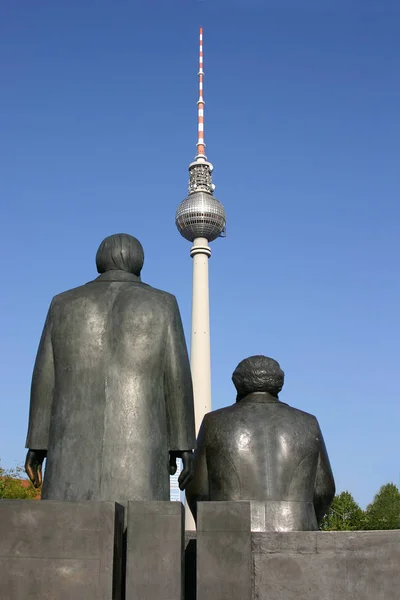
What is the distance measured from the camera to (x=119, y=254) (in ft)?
21.8

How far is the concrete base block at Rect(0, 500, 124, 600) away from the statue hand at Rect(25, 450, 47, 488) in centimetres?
132

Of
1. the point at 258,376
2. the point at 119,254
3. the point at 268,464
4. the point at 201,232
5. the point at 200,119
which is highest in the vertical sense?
the point at 200,119

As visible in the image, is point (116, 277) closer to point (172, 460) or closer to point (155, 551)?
point (172, 460)

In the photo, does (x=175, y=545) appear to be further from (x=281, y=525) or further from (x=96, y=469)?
(x=281, y=525)

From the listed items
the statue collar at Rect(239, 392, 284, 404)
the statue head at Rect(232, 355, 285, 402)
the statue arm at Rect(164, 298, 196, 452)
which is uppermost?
the statue head at Rect(232, 355, 285, 402)

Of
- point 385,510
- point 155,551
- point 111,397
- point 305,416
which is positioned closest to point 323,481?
point 305,416

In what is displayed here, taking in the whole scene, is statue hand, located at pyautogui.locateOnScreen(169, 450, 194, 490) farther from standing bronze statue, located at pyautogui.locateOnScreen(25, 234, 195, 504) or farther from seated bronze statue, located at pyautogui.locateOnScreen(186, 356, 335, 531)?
seated bronze statue, located at pyautogui.locateOnScreen(186, 356, 335, 531)

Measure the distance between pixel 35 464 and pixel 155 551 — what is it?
5.44 ft

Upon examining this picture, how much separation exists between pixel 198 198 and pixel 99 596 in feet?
224

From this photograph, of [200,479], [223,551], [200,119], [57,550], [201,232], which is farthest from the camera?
[200,119]

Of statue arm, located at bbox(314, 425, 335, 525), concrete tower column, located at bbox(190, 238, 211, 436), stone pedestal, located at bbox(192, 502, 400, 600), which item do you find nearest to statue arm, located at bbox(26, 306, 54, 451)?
stone pedestal, located at bbox(192, 502, 400, 600)

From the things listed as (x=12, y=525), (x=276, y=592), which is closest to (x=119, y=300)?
(x=12, y=525)

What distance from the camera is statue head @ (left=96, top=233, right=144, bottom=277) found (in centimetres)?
666

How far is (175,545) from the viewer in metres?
4.99
